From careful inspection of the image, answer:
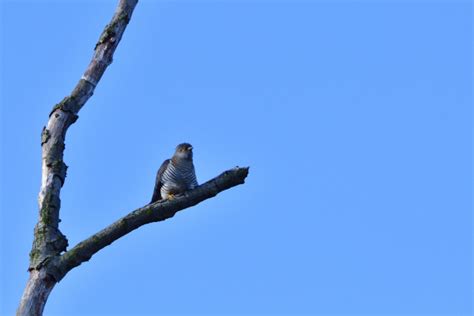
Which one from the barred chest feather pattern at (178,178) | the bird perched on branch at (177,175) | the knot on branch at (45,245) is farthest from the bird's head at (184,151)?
the knot on branch at (45,245)

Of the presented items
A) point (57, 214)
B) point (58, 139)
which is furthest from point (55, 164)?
point (57, 214)

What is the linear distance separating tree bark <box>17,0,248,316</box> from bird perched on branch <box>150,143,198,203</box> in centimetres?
246

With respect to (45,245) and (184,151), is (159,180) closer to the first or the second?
(184,151)

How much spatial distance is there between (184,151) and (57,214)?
353cm

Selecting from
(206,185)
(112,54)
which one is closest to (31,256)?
(206,185)

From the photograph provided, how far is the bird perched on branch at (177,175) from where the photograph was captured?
31.4 feet

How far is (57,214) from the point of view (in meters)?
6.70

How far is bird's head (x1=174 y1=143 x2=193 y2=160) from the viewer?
10.1 metres

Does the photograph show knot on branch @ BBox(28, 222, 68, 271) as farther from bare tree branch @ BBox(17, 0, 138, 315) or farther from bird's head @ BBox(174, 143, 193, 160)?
bird's head @ BBox(174, 143, 193, 160)

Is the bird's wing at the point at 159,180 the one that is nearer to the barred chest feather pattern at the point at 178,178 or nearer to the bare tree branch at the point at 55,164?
the barred chest feather pattern at the point at 178,178

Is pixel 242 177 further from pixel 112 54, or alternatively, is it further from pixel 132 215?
pixel 112 54

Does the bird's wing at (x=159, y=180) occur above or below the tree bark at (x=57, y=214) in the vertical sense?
above

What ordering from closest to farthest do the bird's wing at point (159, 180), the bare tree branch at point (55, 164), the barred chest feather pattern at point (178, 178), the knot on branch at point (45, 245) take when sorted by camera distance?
the bare tree branch at point (55, 164) < the knot on branch at point (45, 245) < the barred chest feather pattern at point (178, 178) < the bird's wing at point (159, 180)

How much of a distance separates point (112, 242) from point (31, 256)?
592 millimetres
